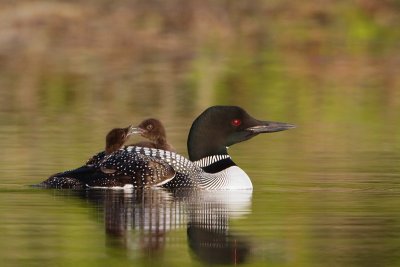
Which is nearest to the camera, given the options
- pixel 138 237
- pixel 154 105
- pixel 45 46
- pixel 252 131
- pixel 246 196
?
pixel 138 237

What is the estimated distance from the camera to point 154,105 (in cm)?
2097

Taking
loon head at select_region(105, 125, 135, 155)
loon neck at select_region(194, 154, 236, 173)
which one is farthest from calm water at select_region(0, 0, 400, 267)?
loon head at select_region(105, 125, 135, 155)

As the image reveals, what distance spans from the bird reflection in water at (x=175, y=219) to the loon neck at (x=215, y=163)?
33cm

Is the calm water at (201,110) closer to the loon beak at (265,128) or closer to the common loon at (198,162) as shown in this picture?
the common loon at (198,162)

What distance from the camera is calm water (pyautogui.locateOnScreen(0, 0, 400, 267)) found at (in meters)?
9.36

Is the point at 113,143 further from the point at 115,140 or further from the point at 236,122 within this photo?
the point at 236,122

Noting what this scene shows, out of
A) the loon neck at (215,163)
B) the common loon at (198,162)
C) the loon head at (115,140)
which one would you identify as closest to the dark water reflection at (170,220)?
the common loon at (198,162)

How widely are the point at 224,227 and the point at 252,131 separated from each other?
2867 mm

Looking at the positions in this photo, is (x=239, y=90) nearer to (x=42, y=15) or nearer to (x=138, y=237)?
(x=42, y=15)

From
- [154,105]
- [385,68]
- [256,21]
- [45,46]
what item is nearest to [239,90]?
[154,105]

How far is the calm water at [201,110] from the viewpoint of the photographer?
30.7ft

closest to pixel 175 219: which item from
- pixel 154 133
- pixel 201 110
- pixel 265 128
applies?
pixel 265 128

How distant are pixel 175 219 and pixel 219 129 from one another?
2385 mm

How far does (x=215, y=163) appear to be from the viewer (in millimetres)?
12531
